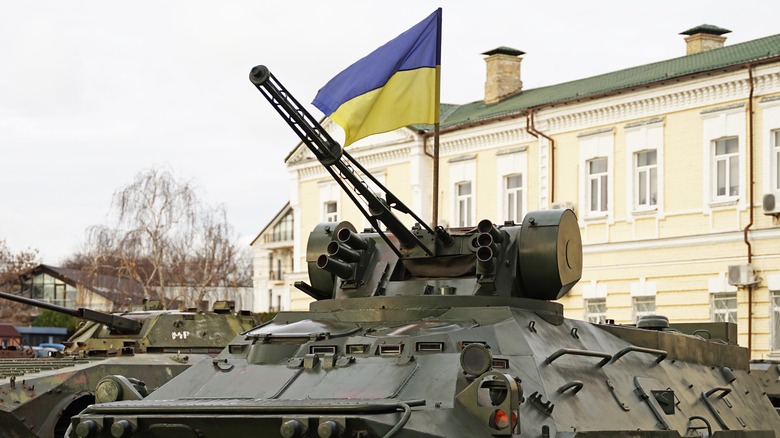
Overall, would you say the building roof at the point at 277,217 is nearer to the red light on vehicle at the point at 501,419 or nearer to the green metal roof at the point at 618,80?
the green metal roof at the point at 618,80

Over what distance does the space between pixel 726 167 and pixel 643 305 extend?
4.03 meters

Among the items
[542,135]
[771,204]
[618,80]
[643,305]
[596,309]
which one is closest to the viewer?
[771,204]

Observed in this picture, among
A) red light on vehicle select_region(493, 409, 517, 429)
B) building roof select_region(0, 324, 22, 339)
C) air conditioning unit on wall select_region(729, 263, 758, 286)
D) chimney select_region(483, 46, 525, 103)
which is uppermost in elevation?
chimney select_region(483, 46, 525, 103)

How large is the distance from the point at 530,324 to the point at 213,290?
4796cm

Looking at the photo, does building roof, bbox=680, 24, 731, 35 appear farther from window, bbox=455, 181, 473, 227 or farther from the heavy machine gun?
the heavy machine gun

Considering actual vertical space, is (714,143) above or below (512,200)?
above

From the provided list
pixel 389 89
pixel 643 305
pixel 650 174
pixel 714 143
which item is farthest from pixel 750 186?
pixel 389 89

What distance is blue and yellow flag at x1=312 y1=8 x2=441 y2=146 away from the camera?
14.7 metres

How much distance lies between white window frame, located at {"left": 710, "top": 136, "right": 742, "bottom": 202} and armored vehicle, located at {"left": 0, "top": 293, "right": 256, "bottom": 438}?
11972 mm

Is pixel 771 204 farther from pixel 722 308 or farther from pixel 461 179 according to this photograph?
pixel 461 179

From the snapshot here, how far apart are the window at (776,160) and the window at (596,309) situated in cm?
565

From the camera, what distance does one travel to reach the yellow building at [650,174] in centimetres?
3028

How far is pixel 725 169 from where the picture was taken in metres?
30.9

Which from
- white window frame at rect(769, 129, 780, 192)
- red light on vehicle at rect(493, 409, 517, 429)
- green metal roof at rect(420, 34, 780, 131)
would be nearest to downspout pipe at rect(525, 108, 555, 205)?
green metal roof at rect(420, 34, 780, 131)
